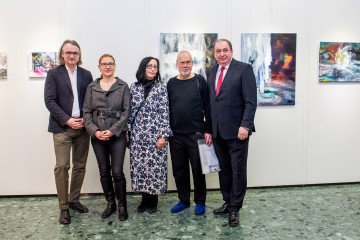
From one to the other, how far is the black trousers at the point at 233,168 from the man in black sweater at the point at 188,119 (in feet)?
0.53

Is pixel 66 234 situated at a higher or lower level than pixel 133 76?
lower

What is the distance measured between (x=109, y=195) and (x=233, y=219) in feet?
4.01

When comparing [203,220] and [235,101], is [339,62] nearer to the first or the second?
[235,101]

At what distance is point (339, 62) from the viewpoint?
4.13m

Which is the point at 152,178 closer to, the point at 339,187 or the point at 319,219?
the point at 319,219

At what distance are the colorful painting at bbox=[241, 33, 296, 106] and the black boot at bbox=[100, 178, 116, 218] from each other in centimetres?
204

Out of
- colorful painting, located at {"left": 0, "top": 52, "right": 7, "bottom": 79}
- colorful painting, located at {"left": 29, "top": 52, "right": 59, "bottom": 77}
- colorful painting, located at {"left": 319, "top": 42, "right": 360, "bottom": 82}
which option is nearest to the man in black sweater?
colorful painting, located at {"left": 29, "top": 52, "right": 59, "bottom": 77}

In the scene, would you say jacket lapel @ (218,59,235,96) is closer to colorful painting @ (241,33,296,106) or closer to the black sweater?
the black sweater

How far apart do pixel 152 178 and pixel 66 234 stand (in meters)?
0.90

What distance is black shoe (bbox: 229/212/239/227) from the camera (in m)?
2.98

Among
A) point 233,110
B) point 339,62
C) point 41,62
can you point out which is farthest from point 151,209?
point 339,62

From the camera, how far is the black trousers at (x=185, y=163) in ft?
10.5

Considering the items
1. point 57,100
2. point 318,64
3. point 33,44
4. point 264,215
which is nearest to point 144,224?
point 264,215

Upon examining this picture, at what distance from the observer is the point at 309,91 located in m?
4.12
